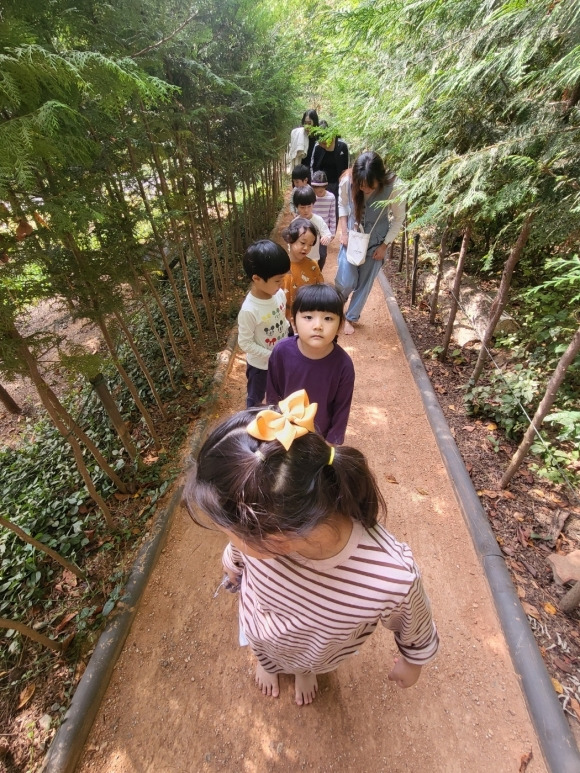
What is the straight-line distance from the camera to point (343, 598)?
0.95m

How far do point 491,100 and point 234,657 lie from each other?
11.9 ft

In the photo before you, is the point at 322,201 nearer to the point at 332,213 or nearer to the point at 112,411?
the point at 332,213

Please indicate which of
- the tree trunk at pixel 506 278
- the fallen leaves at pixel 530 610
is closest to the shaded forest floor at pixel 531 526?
the fallen leaves at pixel 530 610

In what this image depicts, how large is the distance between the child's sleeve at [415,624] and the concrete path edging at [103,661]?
162 cm

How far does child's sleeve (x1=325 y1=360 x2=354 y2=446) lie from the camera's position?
6.42 ft

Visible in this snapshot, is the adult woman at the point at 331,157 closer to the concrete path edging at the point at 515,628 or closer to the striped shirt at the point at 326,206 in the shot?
the striped shirt at the point at 326,206

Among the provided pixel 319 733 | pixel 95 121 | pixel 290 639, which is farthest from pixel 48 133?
pixel 319 733

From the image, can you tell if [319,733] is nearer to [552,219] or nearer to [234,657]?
[234,657]

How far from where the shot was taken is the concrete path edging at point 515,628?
151 cm

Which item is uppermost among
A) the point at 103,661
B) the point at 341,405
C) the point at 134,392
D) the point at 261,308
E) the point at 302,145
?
the point at 302,145

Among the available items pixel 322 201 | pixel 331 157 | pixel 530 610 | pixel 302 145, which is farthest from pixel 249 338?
pixel 302 145

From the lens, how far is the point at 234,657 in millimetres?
1901

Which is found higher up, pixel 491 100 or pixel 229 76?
pixel 229 76

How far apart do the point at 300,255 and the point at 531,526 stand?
267 cm
